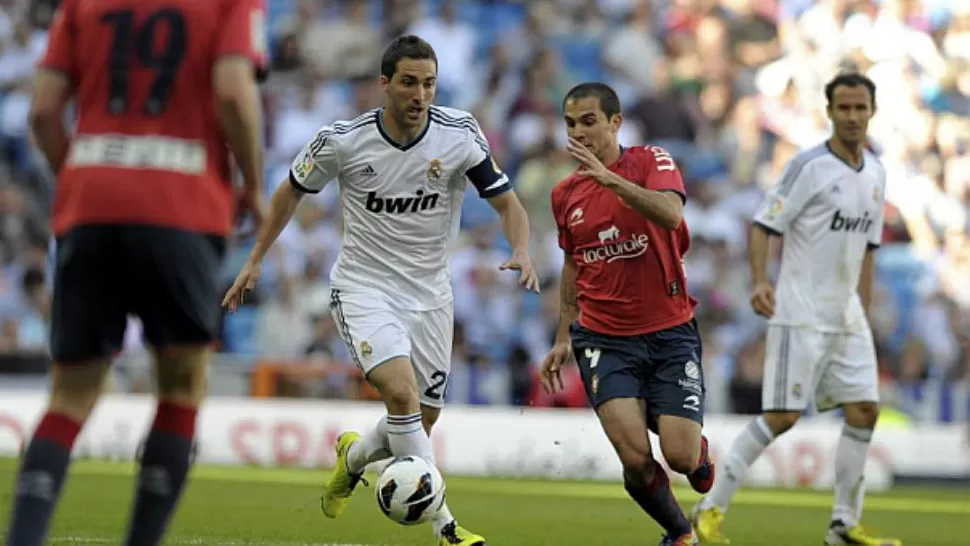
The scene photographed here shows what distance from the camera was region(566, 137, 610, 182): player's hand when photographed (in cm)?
846

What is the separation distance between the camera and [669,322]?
9.29 m

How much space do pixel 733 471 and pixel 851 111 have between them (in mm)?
2327

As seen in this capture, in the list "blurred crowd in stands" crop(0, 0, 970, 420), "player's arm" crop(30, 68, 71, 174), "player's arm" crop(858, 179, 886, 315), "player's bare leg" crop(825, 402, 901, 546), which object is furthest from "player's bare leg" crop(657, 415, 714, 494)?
"blurred crowd in stands" crop(0, 0, 970, 420)

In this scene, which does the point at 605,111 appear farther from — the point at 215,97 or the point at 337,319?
the point at 215,97

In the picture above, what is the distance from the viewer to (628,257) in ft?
30.3

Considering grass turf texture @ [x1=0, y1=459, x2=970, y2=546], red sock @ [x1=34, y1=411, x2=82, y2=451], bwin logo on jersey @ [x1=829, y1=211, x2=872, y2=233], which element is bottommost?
grass turf texture @ [x1=0, y1=459, x2=970, y2=546]

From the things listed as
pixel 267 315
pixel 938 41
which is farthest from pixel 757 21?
pixel 267 315

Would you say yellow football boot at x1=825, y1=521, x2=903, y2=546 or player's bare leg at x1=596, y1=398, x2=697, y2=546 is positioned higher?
player's bare leg at x1=596, y1=398, x2=697, y2=546

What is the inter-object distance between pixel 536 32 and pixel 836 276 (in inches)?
492

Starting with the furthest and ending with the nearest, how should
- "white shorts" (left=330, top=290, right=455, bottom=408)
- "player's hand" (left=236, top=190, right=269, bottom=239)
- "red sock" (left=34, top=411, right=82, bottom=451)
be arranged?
"white shorts" (left=330, top=290, right=455, bottom=408)
"player's hand" (left=236, top=190, right=269, bottom=239)
"red sock" (left=34, top=411, right=82, bottom=451)

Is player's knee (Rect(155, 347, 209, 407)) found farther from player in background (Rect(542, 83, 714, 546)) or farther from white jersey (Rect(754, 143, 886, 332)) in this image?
white jersey (Rect(754, 143, 886, 332))

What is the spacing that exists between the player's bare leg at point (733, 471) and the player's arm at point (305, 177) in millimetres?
3268

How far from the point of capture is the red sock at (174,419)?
19.7 feet

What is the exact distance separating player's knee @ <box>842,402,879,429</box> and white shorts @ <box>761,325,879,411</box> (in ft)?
0.13
